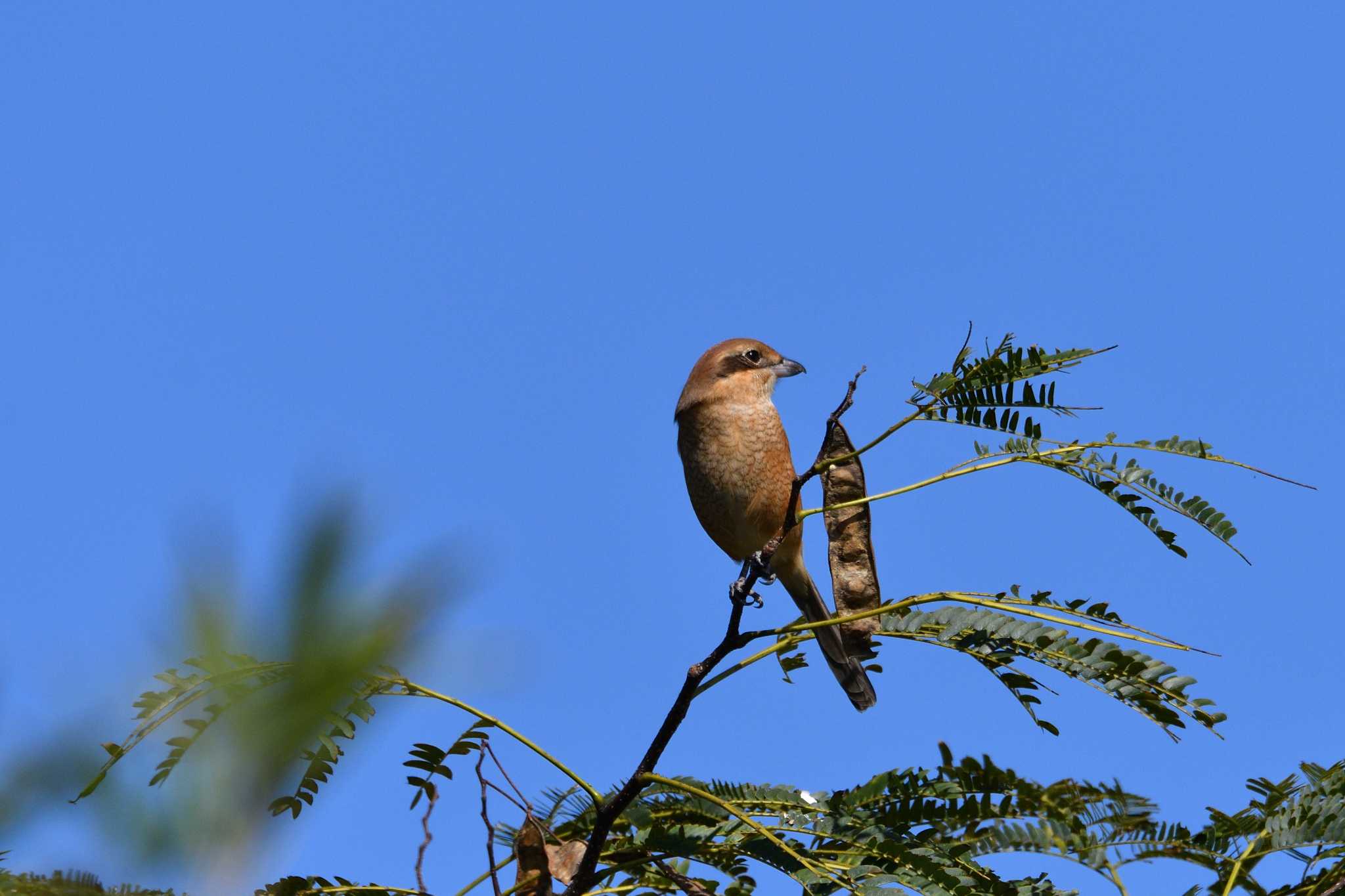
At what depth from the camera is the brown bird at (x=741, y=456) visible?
6297 mm

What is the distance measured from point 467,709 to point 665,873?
64 centimetres

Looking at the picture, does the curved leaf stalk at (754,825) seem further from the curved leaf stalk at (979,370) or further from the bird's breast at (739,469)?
the bird's breast at (739,469)

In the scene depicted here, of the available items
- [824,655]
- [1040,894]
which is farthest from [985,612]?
[824,655]

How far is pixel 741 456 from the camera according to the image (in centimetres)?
633

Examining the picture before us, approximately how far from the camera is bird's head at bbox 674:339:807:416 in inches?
257

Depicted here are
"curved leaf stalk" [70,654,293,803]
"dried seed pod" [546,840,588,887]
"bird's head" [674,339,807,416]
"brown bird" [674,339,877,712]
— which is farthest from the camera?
"bird's head" [674,339,807,416]

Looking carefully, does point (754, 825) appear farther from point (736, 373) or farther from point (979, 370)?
point (736, 373)

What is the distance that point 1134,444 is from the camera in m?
3.22

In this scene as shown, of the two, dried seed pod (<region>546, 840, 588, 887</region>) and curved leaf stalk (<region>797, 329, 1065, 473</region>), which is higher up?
curved leaf stalk (<region>797, 329, 1065, 473</region>)

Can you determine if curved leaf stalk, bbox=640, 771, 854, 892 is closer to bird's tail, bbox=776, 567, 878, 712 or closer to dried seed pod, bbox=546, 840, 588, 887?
dried seed pod, bbox=546, 840, 588, 887

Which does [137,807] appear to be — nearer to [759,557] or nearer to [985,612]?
[985,612]

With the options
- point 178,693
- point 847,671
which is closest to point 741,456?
point 847,671

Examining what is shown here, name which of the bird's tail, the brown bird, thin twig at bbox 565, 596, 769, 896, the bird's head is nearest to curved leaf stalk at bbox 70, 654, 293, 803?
thin twig at bbox 565, 596, 769, 896

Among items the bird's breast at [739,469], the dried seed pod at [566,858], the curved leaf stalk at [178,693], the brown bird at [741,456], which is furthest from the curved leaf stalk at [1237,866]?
the bird's breast at [739,469]
